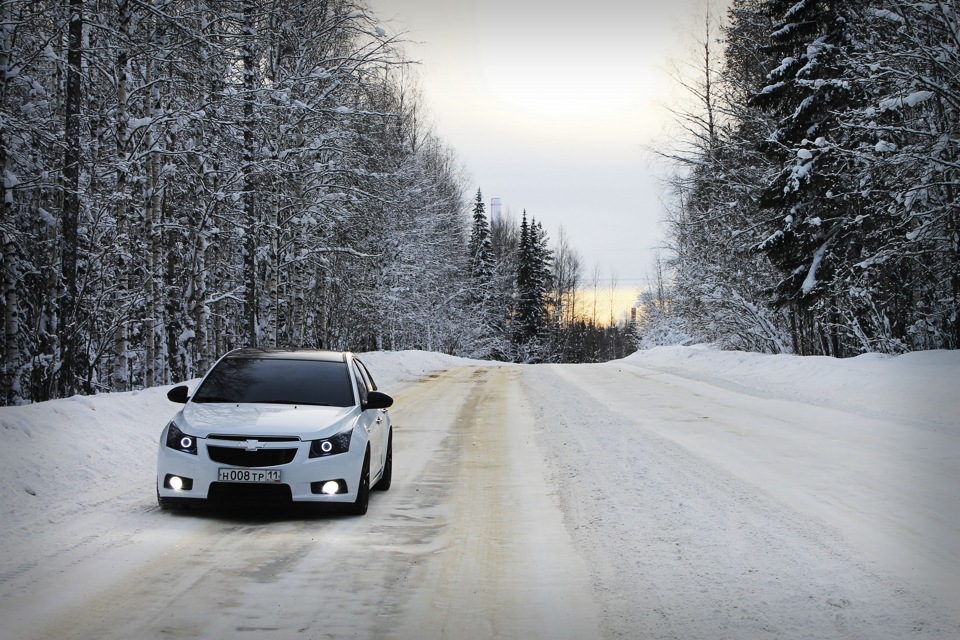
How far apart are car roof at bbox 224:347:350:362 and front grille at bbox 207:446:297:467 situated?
6.01ft

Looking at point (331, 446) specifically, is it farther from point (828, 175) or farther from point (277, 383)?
point (828, 175)

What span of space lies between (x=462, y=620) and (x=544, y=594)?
0.72m

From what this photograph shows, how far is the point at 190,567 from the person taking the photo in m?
5.17

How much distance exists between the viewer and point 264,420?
22.4ft

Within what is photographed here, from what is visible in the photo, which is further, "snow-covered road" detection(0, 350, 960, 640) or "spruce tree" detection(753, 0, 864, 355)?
"spruce tree" detection(753, 0, 864, 355)

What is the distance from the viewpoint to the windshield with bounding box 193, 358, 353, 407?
7531 mm

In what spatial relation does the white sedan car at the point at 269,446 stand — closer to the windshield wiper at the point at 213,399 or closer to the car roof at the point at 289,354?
the windshield wiper at the point at 213,399

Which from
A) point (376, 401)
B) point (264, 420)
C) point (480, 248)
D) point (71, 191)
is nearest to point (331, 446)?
point (264, 420)

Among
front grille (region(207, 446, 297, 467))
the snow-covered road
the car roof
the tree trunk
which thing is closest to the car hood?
front grille (region(207, 446, 297, 467))

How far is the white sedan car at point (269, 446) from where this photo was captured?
255 inches

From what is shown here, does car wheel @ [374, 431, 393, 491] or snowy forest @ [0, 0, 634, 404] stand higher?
snowy forest @ [0, 0, 634, 404]

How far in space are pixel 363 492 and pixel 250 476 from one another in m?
1.04

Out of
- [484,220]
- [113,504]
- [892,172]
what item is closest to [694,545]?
[113,504]

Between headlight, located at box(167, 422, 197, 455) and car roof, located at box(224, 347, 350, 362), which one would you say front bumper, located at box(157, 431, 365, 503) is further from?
car roof, located at box(224, 347, 350, 362)
